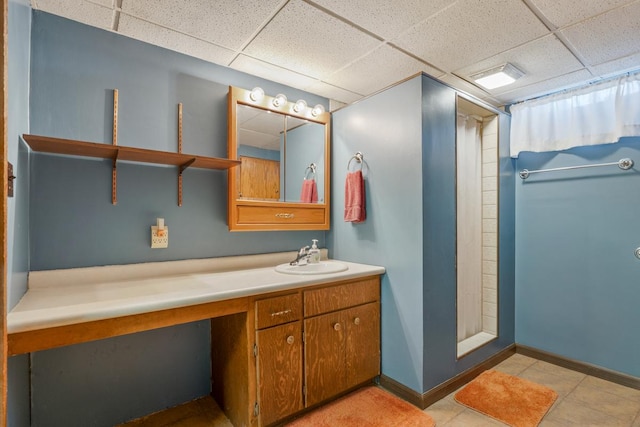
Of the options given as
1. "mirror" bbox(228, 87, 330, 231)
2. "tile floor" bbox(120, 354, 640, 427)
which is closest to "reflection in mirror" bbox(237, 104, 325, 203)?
"mirror" bbox(228, 87, 330, 231)

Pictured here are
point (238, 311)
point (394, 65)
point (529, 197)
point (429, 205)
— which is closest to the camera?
point (238, 311)

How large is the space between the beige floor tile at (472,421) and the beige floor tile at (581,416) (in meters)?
0.34

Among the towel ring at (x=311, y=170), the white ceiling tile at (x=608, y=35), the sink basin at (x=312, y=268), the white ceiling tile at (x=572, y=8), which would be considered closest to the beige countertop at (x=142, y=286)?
the sink basin at (x=312, y=268)

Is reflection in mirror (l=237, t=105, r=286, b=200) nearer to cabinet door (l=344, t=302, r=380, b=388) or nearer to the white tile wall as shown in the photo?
cabinet door (l=344, t=302, r=380, b=388)

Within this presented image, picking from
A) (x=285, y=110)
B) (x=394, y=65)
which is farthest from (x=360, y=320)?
(x=394, y=65)

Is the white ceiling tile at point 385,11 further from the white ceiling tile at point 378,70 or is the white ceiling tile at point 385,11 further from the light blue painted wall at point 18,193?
the light blue painted wall at point 18,193

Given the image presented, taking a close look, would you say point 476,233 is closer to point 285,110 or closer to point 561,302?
point 561,302

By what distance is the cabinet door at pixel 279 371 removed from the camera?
1573mm

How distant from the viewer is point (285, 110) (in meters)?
2.23

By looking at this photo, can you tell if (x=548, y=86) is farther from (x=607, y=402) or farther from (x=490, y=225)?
(x=607, y=402)

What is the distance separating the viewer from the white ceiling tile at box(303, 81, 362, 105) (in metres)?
2.37

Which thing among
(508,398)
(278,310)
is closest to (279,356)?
(278,310)

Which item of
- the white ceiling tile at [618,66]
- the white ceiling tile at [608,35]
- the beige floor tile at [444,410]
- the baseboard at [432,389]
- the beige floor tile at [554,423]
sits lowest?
the beige floor tile at [444,410]

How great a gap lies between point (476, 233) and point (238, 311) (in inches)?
79.8
